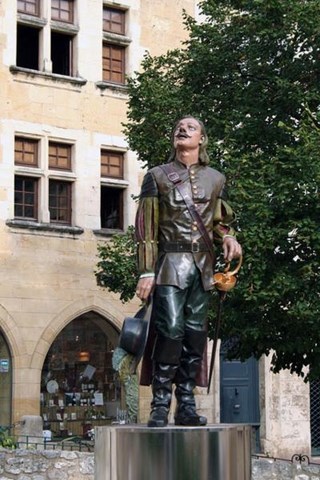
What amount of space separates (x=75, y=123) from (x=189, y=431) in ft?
64.3

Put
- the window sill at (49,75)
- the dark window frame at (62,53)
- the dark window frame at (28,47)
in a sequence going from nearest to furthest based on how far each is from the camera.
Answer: the window sill at (49,75), the dark window frame at (28,47), the dark window frame at (62,53)

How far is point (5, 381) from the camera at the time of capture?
2673 cm

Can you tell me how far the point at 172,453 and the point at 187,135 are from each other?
2.52 metres

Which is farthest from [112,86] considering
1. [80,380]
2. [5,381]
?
[5,381]

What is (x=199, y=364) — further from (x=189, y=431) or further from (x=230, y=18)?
(x=230, y=18)

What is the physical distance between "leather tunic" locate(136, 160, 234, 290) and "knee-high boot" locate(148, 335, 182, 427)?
468 mm

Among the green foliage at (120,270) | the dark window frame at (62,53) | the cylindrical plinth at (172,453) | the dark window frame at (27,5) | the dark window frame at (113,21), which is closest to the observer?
the cylindrical plinth at (172,453)

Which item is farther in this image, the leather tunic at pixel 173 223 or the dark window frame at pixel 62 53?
the dark window frame at pixel 62 53

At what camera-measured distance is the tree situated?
1838cm

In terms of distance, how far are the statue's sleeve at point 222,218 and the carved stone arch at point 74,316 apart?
1727cm

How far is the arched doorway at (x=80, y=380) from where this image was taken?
1091 inches

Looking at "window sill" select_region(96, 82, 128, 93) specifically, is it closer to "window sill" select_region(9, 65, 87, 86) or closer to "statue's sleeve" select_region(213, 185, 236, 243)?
"window sill" select_region(9, 65, 87, 86)

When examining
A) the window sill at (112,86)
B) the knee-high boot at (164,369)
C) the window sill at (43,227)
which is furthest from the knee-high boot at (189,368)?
the window sill at (112,86)

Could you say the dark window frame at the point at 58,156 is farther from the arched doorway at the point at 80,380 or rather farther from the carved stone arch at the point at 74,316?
the arched doorway at the point at 80,380
